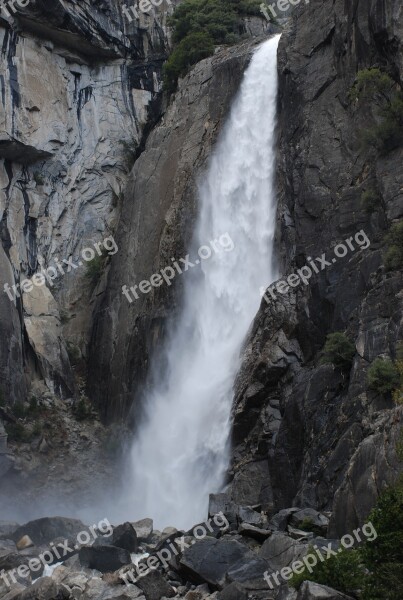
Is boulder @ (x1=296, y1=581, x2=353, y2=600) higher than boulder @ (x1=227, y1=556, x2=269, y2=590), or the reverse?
boulder @ (x1=227, y1=556, x2=269, y2=590)

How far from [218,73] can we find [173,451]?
17.8m

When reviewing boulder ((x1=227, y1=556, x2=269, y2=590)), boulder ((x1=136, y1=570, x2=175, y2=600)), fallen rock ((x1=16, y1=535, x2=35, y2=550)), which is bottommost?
boulder ((x1=227, y1=556, x2=269, y2=590))

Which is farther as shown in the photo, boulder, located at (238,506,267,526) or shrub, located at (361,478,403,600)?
boulder, located at (238,506,267,526)

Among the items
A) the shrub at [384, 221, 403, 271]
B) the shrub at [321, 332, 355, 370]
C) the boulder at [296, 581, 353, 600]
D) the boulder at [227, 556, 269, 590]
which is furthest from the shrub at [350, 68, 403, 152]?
the boulder at [296, 581, 353, 600]

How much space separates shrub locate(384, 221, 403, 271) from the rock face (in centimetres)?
1724

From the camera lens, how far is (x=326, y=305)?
63.2ft

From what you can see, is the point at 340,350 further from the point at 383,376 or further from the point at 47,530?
the point at 47,530

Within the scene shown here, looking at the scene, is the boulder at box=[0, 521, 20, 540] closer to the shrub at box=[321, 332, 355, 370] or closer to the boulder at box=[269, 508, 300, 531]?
the boulder at box=[269, 508, 300, 531]

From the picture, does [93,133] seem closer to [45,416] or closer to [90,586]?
[45,416]

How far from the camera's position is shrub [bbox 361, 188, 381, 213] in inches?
766

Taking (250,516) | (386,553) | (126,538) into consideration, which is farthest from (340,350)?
(386,553)

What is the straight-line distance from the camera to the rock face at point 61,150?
100.0 feet

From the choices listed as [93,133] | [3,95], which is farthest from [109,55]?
[3,95]

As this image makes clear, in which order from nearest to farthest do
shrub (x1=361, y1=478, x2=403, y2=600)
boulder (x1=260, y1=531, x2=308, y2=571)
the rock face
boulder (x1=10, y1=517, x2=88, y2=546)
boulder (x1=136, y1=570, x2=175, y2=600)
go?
shrub (x1=361, y1=478, x2=403, y2=600) < boulder (x1=260, y1=531, x2=308, y2=571) < boulder (x1=136, y1=570, x2=175, y2=600) < boulder (x1=10, y1=517, x2=88, y2=546) < the rock face
